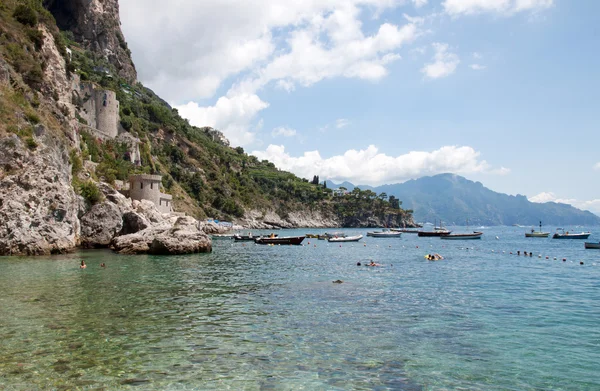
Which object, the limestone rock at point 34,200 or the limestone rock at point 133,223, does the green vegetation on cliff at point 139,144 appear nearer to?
the limestone rock at point 34,200

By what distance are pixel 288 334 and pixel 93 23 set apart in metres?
140

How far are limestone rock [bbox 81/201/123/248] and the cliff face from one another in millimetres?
98890

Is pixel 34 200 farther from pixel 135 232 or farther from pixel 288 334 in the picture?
pixel 288 334

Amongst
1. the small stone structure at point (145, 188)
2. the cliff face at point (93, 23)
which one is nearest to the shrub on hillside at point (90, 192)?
the small stone structure at point (145, 188)

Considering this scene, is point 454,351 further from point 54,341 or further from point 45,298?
point 45,298

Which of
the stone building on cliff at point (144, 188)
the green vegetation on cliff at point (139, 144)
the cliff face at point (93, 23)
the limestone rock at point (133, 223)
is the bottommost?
the limestone rock at point (133, 223)

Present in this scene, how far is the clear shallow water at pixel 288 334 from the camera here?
31.8ft

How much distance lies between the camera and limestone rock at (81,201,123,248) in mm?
45188

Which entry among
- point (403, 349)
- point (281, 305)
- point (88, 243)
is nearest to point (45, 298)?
point (281, 305)

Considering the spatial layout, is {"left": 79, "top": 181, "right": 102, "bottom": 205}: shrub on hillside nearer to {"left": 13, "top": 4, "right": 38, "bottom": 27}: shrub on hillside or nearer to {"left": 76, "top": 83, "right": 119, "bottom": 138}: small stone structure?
{"left": 13, "top": 4, "right": 38, "bottom": 27}: shrub on hillside

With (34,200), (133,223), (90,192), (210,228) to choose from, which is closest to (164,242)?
(34,200)

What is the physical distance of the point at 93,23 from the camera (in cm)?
12594

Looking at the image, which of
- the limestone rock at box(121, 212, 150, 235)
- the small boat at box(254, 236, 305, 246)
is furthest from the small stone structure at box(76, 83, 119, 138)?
the small boat at box(254, 236, 305, 246)

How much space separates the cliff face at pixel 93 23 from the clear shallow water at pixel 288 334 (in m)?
123
